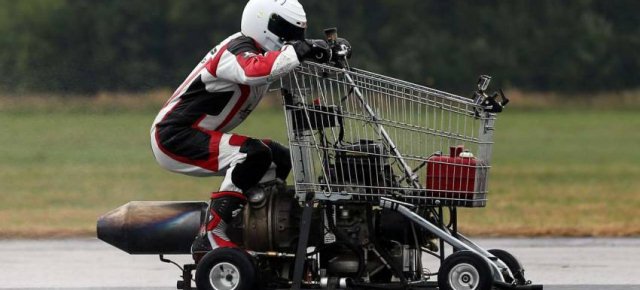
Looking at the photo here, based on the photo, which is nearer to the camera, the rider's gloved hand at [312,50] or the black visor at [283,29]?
the rider's gloved hand at [312,50]

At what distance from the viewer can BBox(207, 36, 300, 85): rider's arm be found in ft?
21.3

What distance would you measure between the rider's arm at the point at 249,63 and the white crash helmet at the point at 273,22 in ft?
0.19

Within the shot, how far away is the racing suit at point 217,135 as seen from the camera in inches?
267

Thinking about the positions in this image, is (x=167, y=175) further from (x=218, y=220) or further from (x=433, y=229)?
(x=433, y=229)

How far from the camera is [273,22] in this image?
22.1 ft

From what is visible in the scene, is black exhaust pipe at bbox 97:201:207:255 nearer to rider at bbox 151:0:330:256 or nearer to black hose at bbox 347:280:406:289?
rider at bbox 151:0:330:256

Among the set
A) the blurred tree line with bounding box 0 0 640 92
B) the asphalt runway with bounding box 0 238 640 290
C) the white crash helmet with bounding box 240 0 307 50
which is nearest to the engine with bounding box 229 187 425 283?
the white crash helmet with bounding box 240 0 307 50

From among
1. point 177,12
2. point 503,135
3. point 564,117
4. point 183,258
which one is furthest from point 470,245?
point 177,12

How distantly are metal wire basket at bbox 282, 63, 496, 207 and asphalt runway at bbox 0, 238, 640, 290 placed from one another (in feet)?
5.45

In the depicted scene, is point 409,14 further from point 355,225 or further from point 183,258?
point 355,225

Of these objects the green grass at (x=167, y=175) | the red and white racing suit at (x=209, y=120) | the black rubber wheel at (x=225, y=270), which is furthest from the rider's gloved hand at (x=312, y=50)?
the green grass at (x=167, y=175)

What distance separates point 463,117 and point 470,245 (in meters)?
0.64

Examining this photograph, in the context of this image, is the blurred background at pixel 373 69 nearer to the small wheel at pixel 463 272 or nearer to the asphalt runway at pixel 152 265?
the asphalt runway at pixel 152 265

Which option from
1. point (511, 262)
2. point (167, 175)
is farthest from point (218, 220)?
point (167, 175)
